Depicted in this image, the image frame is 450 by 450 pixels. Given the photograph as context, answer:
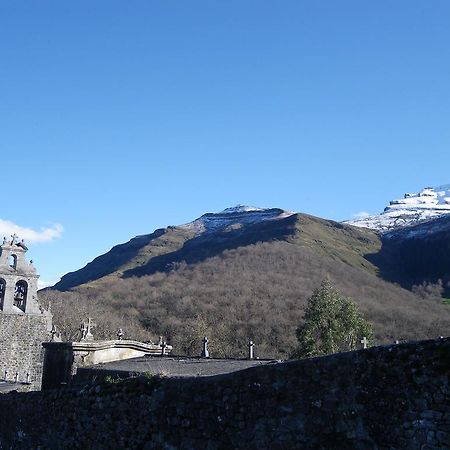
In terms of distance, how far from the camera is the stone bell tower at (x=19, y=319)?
1471 inches

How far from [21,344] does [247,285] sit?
277ft

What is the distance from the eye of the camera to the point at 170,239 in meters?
194

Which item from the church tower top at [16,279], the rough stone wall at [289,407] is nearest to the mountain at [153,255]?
the church tower top at [16,279]

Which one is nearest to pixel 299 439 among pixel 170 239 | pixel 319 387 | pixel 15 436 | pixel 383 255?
pixel 319 387

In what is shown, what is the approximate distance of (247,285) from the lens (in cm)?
12069

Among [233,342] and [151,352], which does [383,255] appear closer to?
[233,342]

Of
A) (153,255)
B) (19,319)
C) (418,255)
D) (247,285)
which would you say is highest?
(153,255)

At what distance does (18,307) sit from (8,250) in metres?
4.52

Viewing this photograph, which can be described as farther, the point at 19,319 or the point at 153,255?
the point at 153,255

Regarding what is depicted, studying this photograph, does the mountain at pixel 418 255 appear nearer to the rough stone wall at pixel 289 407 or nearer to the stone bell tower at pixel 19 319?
the stone bell tower at pixel 19 319

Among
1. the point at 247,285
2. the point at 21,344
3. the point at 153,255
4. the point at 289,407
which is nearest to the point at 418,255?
the point at 247,285

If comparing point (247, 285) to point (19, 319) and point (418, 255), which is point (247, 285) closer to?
point (418, 255)

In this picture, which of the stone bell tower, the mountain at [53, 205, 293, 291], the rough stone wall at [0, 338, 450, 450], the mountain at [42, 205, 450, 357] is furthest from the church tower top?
the mountain at [53, 205, 293, 291]

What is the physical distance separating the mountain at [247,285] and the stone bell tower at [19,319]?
21.8m
